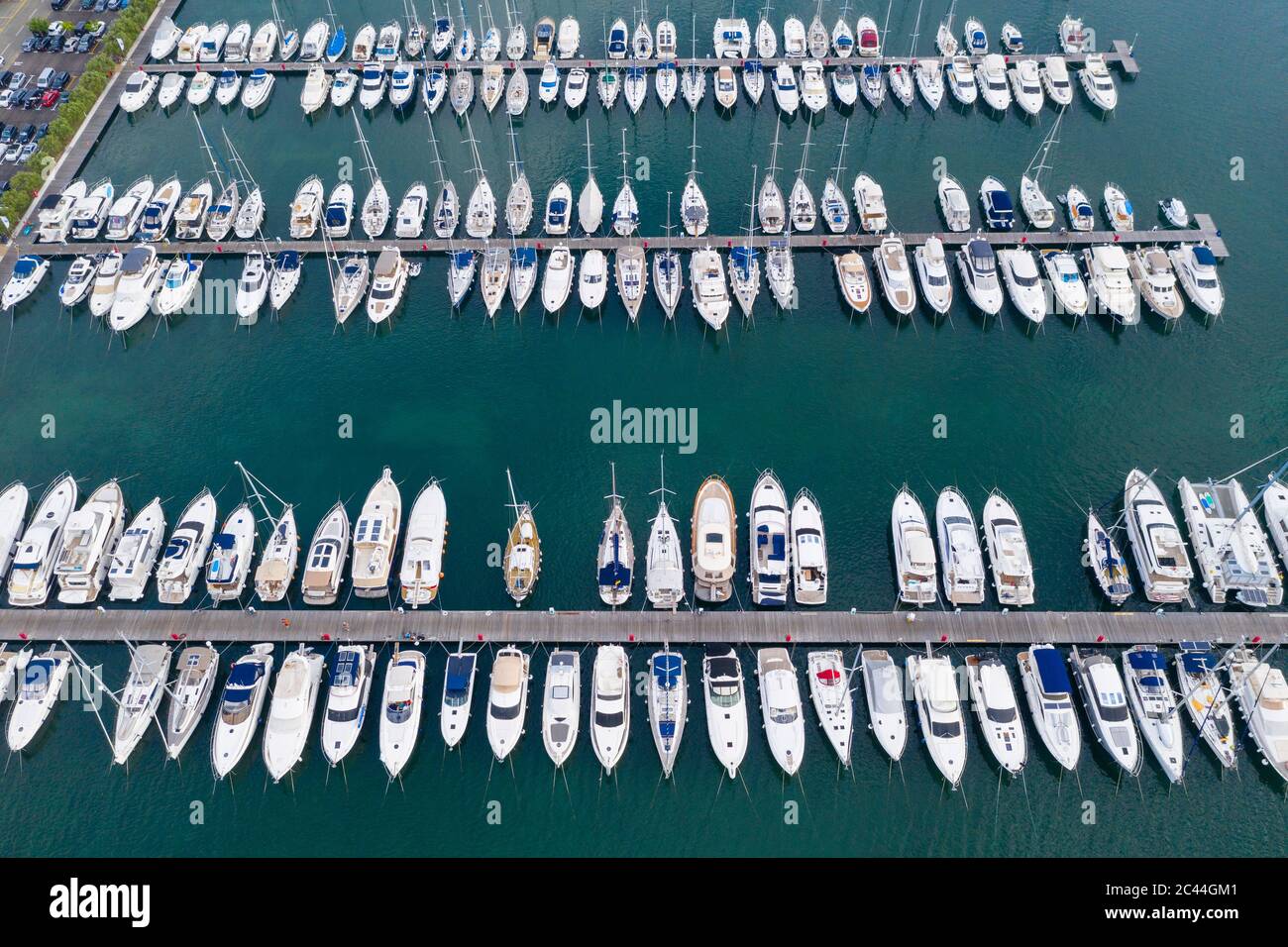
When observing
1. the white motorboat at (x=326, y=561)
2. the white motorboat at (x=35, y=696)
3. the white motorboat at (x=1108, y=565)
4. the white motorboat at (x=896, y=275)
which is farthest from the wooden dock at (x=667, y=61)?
the white motorboat at (x=35, y=696)

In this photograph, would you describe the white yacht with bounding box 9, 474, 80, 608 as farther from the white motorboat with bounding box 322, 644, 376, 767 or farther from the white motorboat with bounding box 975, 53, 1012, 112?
the white motorboat with bounding box 975, 53, 1012, 112

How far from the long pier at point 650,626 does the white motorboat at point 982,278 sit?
32103 millimetres

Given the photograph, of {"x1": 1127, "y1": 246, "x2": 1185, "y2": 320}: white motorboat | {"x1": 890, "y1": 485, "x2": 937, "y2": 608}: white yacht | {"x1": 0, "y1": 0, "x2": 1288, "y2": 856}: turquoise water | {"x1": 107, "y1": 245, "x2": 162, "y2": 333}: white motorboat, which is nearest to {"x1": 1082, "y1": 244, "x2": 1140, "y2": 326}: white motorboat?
{"x1": 1127, "y1": 246, "x2": 1185, "y2": 320}: white motorboat

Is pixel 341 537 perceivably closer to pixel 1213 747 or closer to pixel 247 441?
pixel 247 441

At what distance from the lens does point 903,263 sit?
86.1 metres

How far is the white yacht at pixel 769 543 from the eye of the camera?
217 ft

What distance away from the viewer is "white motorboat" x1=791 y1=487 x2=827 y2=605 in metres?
66.2

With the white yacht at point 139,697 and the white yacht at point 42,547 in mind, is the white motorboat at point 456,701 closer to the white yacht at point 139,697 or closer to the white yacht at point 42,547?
the white yacht at point 139,697

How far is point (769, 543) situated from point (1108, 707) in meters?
25.1

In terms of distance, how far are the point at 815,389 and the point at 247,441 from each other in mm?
50308

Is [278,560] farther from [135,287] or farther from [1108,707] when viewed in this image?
[1108,707]

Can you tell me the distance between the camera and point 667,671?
62.0 metres

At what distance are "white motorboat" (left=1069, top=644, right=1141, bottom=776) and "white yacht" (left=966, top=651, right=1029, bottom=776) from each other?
4.59 meters

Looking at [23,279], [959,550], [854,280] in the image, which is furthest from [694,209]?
[23,279]
